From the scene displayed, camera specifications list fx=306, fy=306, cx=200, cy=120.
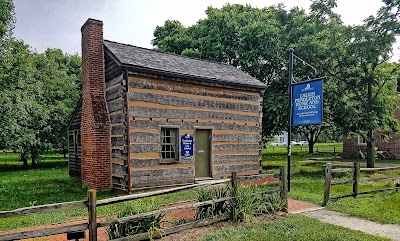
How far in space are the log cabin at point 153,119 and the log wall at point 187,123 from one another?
38mm

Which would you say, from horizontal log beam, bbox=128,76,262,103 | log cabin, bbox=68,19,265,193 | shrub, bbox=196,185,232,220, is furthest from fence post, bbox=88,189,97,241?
horizontal log beam, bbox=128,76,262,103

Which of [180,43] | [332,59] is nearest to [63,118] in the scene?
[180,43]

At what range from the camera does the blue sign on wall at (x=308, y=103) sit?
33.1 ft

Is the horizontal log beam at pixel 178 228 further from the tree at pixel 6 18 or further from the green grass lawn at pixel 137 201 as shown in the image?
the tree at pixel 6 18

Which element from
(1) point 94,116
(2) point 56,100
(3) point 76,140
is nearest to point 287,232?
(1) point 94,116

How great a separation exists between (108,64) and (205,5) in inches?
805

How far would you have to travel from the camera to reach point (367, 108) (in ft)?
56.4

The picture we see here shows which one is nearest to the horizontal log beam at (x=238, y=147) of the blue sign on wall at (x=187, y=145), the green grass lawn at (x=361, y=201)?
the blue sign on wall at (x=187, y=145)

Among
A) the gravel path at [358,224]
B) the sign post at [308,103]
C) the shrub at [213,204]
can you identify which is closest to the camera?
the gravel path at [358,224]

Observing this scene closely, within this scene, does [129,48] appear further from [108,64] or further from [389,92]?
[389,92]

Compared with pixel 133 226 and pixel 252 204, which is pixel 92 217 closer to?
pixel 133 226

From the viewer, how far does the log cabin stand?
1168 centimetres

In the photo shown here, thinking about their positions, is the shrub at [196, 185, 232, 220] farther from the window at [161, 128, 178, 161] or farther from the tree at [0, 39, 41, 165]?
the tree at [0, 39, 41, 165]

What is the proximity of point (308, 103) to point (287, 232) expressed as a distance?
5.10 m
